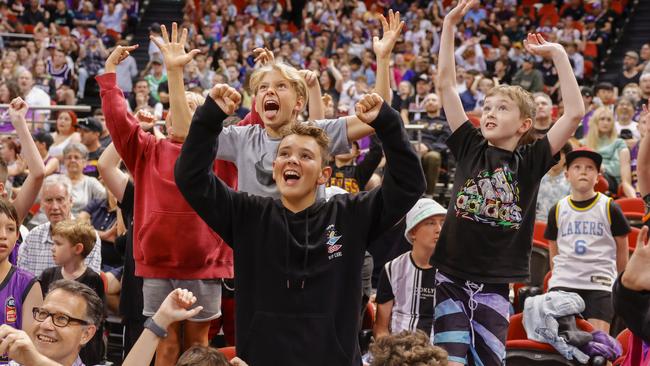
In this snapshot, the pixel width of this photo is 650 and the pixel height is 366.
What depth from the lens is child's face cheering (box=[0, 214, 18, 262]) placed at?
4051 millimetres

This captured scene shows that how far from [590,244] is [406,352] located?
3.15 meters

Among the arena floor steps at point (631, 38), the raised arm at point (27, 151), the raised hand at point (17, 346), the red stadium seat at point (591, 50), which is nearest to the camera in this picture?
the raised hand at point (17, 346)

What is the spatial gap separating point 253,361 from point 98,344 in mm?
2185

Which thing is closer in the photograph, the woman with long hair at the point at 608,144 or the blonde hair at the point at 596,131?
the woman with long hair at the point at 608,144

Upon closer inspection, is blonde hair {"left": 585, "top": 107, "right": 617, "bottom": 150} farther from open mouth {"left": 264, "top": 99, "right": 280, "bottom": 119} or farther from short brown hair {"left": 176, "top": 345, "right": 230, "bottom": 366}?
short brown hair {"left": 176, "top": 345, "right": 230, "bottom": 366}

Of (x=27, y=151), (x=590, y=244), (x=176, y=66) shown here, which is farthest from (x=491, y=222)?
(x=27, y=151)

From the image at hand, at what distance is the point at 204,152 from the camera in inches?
122

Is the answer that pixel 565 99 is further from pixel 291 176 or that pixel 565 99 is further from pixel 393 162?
pixel 291 176

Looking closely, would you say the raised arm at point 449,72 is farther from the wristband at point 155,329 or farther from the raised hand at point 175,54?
the wristband at point 155,329

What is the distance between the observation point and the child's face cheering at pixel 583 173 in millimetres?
5898

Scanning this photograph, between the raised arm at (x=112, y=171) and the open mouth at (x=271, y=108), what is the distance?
3.81ft

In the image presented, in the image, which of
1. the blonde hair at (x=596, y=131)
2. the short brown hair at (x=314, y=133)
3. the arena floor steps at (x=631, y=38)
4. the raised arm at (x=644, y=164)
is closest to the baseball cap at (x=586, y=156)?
the raised arm at (x=644, y=164)

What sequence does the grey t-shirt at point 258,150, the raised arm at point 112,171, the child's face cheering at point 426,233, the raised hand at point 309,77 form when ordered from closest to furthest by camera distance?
the grey t-shirt at point 258,150
the raised hand at point 309,77
the raised arm at point 112,171
the child's face cheering at point 426,233

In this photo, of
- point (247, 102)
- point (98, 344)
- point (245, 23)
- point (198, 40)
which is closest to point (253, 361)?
point (98, 344)
